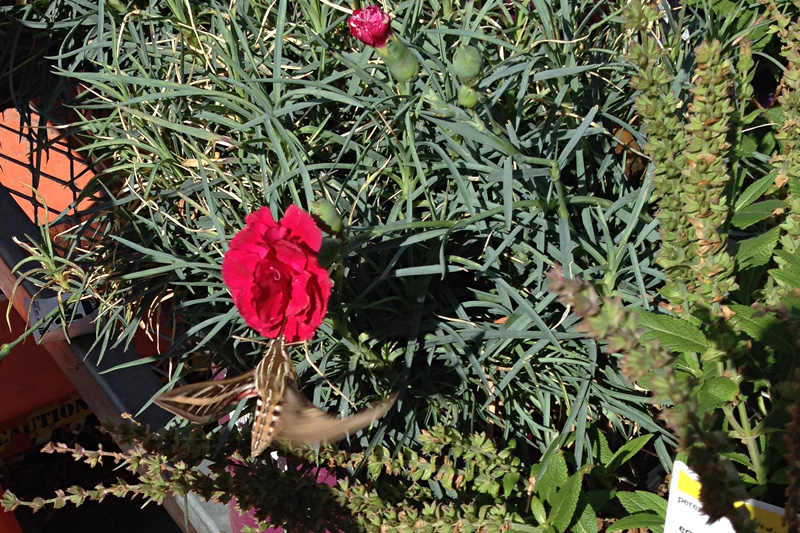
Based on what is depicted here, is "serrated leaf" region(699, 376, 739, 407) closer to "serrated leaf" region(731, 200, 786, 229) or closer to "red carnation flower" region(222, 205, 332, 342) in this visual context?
"serrated leaf" region(731, 200, 786, 229)

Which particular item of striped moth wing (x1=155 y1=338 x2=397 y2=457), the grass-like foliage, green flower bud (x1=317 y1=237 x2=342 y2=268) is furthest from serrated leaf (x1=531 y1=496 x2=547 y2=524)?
green flower bud (x1=317 y1=237 x2=342 y2=268)

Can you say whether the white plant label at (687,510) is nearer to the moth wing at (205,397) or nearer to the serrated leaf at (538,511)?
the serrated leaf at (538,511)

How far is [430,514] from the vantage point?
23.5 inches

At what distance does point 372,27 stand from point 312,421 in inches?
11.3

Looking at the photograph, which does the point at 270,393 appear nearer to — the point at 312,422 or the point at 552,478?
the point at 312,422

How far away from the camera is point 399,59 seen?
574mm

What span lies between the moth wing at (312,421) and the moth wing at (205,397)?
57 millimetres

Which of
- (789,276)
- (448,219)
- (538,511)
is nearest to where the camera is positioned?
(789,276)

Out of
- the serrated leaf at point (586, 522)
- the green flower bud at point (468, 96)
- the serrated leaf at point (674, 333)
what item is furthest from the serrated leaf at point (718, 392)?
the green flower bud at point (468, 96)

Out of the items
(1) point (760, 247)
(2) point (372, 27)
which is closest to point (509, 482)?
(1) point (760, 247)

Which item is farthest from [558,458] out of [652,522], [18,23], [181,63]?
[18,23]

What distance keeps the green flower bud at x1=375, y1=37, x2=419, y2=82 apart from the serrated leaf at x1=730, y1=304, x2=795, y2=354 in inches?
11.7

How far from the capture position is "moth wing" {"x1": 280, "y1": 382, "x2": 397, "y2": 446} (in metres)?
0.50

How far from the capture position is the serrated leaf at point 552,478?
0.60m
